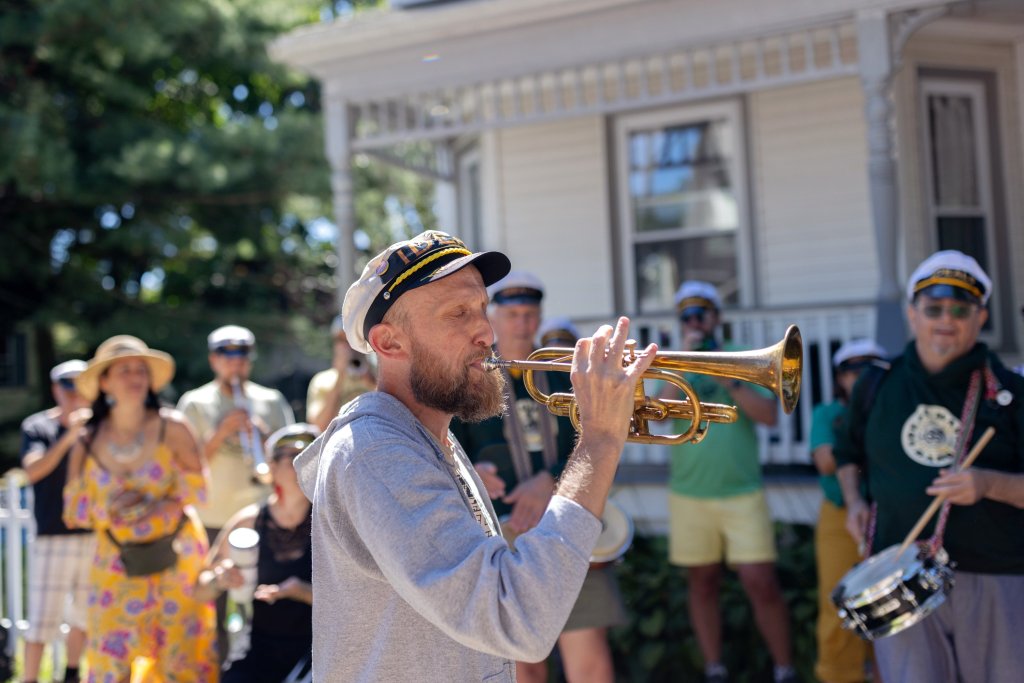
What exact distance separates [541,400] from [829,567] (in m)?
3.28

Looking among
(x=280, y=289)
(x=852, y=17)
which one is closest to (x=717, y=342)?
(x=852, y=17)

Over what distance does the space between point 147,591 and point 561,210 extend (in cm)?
598

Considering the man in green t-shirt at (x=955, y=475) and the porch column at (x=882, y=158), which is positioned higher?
the porch column at (x=882, y=158)

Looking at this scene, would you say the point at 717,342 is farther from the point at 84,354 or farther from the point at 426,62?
the point at 84,354

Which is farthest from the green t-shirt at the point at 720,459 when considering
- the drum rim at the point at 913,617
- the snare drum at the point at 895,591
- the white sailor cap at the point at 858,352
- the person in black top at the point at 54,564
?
the person in black top at the point at 54,564

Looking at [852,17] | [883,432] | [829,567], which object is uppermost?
[852,17]

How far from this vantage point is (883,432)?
4.27 m

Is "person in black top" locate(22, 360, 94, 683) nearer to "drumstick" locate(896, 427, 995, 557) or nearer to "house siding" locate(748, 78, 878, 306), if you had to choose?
"drumstick" locate(896, 427, 995, 557)

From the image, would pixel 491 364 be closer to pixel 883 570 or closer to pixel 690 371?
pixel 690 371

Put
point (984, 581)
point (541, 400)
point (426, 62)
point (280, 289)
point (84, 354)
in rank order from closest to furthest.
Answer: point (541, 400) < point (984, 581) < point (426, 62) < point (84, 354) < point (280, 289)

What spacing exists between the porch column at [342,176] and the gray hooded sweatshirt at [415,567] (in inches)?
276

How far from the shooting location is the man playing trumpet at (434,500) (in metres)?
2.02

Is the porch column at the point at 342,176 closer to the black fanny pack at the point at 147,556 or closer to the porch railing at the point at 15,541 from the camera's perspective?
the porch railing at the point at 15,541

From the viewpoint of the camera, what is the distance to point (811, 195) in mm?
9312
